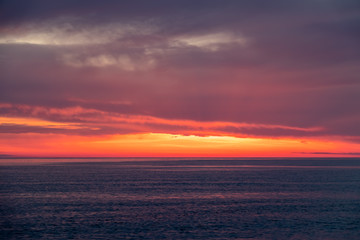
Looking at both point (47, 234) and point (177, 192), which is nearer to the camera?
point (47, 234)

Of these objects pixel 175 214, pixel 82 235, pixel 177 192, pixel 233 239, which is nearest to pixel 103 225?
pixel 82 235

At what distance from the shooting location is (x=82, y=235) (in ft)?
146

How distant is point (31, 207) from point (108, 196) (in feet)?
59.7

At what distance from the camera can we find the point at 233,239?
4294cm

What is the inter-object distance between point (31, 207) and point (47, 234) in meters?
23.2

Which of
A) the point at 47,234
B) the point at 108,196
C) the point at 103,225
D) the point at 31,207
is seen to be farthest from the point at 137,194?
the point at 47,234

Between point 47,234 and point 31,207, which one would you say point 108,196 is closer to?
point 31,207

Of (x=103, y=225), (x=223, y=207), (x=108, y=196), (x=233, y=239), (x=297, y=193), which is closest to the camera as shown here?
(x=233, y=239)

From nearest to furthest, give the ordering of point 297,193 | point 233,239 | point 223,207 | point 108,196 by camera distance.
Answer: point 233,239 < point 223,207 < point 108,196 < point 297,193

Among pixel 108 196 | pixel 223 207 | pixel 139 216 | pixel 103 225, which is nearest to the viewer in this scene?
pixel 103 225

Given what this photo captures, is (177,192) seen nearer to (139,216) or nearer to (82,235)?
(139,216)

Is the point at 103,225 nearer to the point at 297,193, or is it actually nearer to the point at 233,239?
the point at 233,239

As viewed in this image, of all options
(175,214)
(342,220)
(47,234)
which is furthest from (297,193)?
(47,234)

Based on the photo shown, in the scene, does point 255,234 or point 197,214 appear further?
point 197,214
